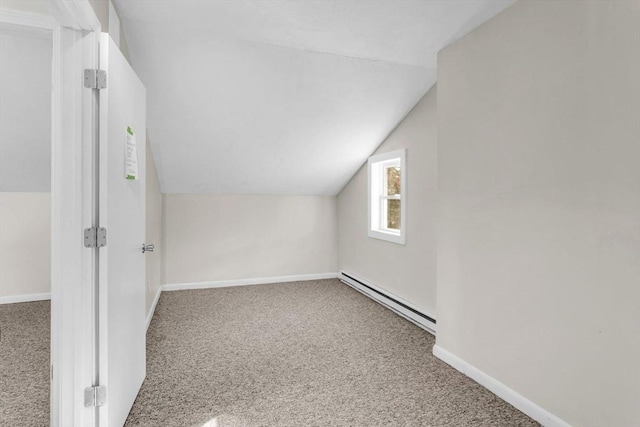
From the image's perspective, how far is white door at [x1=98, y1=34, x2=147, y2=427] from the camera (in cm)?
163

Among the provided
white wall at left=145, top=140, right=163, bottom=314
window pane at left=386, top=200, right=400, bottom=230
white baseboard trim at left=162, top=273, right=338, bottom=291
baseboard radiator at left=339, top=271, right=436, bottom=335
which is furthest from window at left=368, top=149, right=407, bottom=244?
white wall at left=145, top=140, right=163, bottom=314

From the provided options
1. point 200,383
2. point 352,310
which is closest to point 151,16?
point 200,383

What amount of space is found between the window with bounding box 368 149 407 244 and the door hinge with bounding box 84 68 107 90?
2.82 meters

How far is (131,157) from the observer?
1.96m

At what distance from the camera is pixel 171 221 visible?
444cm

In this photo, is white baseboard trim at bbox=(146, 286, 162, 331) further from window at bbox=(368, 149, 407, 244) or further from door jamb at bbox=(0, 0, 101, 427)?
window at bbox=(368, 149, 407, 244)

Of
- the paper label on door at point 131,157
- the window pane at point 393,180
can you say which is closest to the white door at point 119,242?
the paper label on door at point 131,157

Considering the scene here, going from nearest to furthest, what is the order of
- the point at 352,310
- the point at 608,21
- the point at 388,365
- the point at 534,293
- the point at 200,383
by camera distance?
the point at 608,21 → the point at 534,293 → the point at 200,383 → the point at 388,365 → the point at 352,310

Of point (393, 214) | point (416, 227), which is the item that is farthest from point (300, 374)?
point (393, 214)

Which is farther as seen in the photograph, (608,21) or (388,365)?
(388,365)

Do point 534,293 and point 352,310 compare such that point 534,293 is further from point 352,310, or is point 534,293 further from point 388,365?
point 352,310

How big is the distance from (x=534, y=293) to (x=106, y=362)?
2083 mm

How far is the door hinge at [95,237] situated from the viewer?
1.59m

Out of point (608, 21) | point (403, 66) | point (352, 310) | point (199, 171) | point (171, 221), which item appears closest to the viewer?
point (608, 21)
